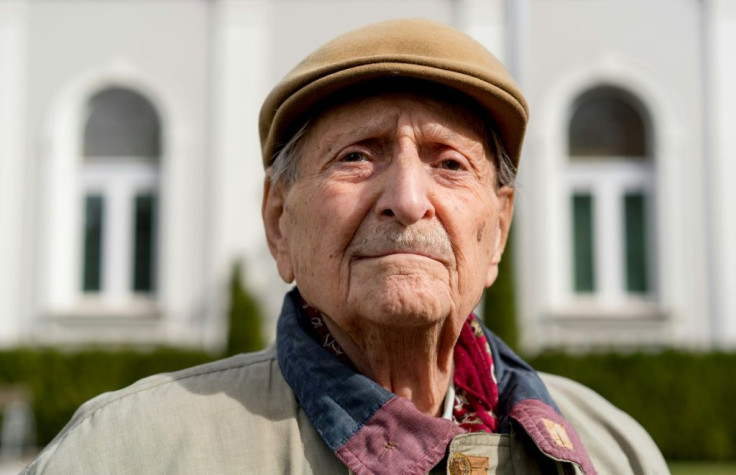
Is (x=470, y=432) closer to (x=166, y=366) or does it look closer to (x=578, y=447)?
(x=578, y=447)

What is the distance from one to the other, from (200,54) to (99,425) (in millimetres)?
9181

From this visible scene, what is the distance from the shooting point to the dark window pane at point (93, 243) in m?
10.3

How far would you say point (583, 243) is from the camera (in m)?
10.0

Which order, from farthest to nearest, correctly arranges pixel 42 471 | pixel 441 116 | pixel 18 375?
pixel 18 375 → pixel 441 116 → pixel 42 471

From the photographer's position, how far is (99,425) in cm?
161

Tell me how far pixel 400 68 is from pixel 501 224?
21.0 inches

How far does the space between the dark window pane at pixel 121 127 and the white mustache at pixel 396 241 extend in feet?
30.6

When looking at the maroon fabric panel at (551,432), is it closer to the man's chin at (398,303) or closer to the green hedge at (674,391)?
the man's chin at (398,303)

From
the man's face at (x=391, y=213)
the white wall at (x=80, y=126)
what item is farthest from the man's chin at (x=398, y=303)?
the white wall at (x=80, y=126)

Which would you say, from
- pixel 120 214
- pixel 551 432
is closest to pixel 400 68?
pixel 551 432

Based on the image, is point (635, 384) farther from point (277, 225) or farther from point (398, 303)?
point (398, 303)

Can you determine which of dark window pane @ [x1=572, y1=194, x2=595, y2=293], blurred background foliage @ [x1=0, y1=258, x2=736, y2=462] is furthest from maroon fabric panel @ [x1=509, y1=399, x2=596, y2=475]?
dark window pane @ [x1=572, y1=194, x2=595, y2=293]

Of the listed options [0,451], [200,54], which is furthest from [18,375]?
[200,54]

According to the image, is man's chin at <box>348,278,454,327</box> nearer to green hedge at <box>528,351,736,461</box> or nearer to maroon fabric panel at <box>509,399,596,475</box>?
maroon fabric panel at <box>509,399,596,475</box>
